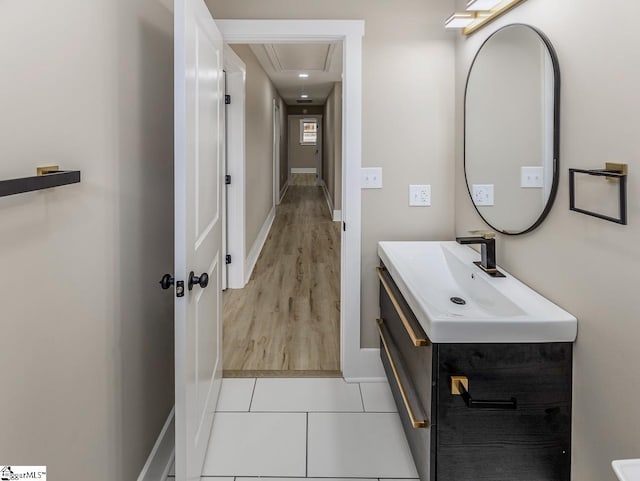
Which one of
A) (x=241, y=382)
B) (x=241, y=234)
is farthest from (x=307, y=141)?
(x=241, y=382)

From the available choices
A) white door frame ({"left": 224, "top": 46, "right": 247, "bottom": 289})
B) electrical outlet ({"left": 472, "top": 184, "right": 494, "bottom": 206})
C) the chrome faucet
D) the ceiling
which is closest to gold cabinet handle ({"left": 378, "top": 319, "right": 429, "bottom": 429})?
the chrome faucet

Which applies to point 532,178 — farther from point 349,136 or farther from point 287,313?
point 287,313

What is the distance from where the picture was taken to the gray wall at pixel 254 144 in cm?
507

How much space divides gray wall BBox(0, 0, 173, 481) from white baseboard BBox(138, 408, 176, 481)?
7 cm

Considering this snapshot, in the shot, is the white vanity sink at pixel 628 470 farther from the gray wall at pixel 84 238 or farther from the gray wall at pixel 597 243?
the gray wall at pixel 84 238

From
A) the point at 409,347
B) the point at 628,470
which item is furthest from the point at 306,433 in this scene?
the point at 628,470

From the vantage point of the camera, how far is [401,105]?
9.16 feet

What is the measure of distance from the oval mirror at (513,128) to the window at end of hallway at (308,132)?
48.9 feet

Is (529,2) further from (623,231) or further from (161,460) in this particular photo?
(161,460)

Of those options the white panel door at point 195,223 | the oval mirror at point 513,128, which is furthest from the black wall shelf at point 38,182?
the oval mirror at point 513,128

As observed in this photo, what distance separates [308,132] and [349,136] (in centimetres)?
1497

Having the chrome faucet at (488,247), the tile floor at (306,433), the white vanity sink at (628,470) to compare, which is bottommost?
the tile floor at (306,433)

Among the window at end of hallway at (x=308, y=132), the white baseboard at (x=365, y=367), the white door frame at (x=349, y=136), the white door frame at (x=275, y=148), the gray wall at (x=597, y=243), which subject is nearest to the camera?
the gray wall at (x=597, y=243)

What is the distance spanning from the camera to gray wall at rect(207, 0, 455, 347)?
108 inches
